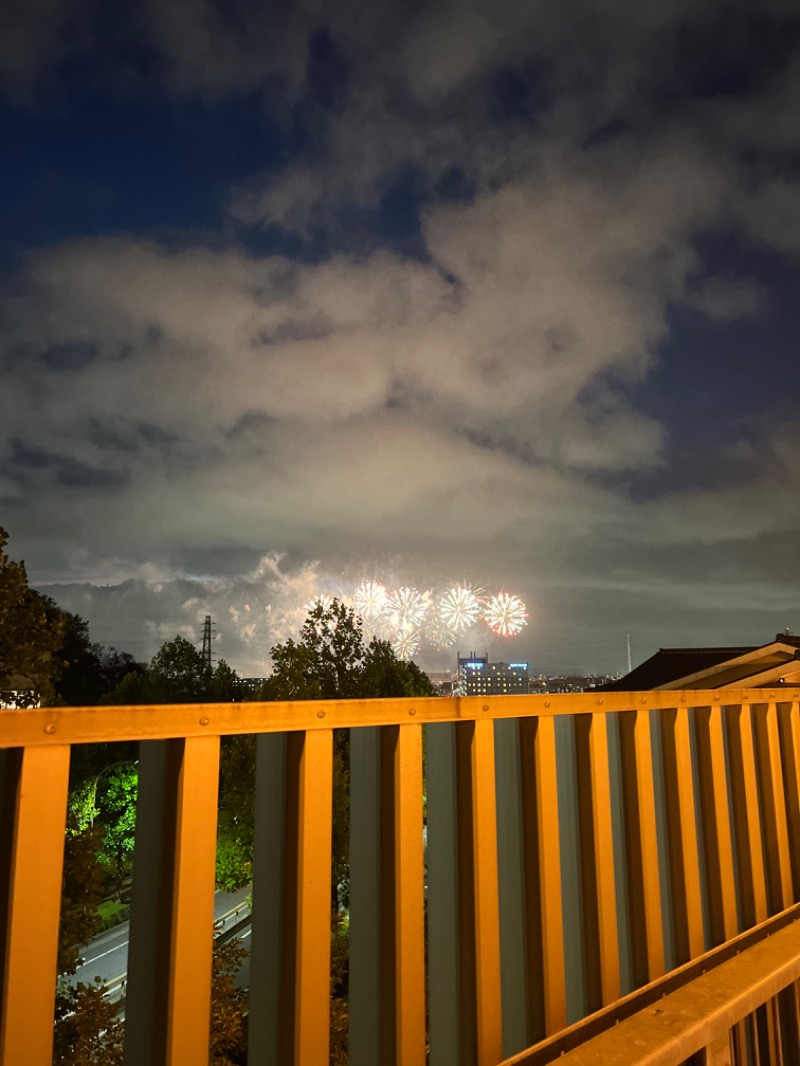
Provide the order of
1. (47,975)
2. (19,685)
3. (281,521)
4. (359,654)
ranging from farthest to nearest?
(281,521), (359,654), (19,685), (47,975)

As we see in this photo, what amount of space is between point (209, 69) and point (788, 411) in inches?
1406

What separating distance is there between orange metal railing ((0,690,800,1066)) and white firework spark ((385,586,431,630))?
28962 mm

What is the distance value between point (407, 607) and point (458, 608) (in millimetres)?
2500

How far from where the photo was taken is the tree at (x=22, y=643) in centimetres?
955

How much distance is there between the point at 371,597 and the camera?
30.8 meters

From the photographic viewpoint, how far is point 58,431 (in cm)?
9562

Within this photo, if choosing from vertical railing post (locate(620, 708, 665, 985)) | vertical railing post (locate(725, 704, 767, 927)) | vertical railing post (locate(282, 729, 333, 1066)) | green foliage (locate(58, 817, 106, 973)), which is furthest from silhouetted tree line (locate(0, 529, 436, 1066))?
vertical railing post (locate(725, 704, 767, 927))

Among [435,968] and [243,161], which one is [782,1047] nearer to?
[435,968]

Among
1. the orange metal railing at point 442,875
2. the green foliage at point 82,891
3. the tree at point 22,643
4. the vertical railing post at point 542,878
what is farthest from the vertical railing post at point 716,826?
the tree at point 22,643

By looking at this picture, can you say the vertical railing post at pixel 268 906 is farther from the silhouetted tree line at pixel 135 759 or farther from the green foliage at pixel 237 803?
the green foliage at pixel 237 803

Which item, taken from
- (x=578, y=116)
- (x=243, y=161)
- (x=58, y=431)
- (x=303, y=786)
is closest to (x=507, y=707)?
(x=303, y=786)

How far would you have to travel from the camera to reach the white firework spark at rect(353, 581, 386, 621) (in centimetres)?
2793

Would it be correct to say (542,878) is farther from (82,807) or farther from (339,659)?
(339,659)

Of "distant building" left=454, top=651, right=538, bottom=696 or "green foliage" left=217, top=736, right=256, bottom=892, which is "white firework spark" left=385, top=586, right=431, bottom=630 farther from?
"distant building" left=454, top=651, right=538, bottom=696
